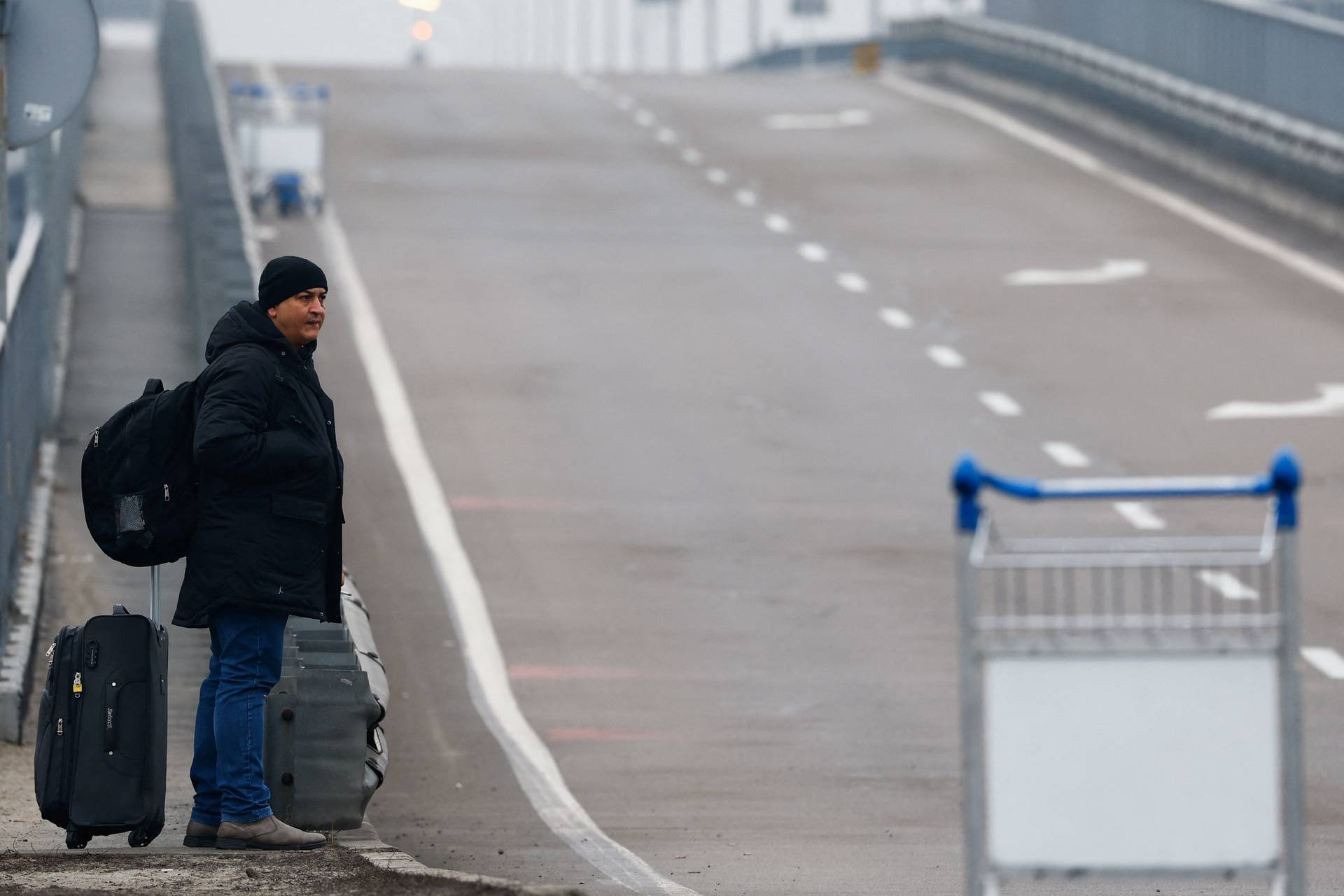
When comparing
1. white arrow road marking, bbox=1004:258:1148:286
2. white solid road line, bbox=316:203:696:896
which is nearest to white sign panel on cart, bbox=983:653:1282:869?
white solid road line, bbox=316:203:696:896

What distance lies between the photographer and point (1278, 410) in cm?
1822

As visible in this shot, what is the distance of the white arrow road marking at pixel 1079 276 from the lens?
925 inches

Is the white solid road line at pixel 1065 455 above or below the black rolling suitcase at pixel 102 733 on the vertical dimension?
below

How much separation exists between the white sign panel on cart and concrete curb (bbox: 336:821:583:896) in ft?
5.00

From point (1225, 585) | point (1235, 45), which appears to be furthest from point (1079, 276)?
point (1225, 585)

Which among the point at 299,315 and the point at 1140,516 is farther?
the point at 1140,516

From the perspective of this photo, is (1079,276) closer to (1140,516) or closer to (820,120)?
(1140,516)

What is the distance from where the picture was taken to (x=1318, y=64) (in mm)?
28656

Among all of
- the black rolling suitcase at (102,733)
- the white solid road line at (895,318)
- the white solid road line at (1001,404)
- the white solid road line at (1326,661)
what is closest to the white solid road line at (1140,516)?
the white solid road line at (1001,404)

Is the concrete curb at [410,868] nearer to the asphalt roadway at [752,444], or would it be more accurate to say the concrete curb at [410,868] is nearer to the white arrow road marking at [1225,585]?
the asphalt roadway at [752,444]

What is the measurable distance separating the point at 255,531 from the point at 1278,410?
11952 millimetres

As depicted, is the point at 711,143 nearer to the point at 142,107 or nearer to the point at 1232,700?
the point at 142,107

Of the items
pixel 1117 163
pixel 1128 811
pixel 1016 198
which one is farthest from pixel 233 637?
pixel 1117 163

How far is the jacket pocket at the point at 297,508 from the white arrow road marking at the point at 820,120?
29248 mm
